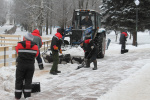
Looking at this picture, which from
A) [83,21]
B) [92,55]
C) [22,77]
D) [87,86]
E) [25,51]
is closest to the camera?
[25,51]

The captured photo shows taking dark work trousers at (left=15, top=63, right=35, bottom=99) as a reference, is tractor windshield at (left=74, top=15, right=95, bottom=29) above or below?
above

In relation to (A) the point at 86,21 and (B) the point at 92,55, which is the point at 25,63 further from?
(A) the point at 86,21

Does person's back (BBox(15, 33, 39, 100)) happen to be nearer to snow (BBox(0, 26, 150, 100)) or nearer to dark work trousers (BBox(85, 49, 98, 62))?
snow (BBox(0, 26, 150, 100))

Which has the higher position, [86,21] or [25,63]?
[86,21]

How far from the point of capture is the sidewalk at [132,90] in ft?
19.1

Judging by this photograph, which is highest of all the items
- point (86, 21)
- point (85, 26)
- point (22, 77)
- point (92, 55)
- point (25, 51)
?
point (86, 21)

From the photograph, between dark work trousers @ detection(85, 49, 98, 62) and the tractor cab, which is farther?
the tractor cab

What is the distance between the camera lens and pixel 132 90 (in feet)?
21.3

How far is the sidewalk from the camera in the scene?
5827 millimetres

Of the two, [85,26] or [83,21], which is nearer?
[85,26]

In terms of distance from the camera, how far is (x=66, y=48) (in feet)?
41.6

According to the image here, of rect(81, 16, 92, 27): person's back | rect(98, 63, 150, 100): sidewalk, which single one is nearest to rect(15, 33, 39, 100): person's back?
rect(98, 63, 150, 100): sidewalk

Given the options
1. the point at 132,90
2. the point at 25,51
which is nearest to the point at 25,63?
the point at 25,51

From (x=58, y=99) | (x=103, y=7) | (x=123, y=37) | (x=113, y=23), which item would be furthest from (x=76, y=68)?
(x=103, y=7)
